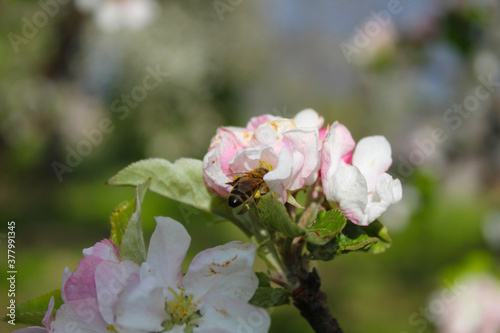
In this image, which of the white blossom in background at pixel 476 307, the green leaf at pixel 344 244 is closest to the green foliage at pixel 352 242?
the green leaf at pixel 344 244

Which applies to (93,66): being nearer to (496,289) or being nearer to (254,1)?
(254,1)

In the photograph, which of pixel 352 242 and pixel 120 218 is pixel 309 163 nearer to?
pixel 352 242

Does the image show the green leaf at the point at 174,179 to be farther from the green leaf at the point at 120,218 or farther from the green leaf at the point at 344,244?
the green leaf at the point at 344,244

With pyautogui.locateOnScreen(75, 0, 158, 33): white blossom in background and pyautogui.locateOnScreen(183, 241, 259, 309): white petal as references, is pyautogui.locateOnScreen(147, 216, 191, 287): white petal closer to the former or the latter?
pyautogui.locateOnScreen(183, 241, 259, 309): white petal

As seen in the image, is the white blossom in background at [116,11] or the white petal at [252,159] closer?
the white petal at [252,159]

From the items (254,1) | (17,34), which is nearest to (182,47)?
(17,34)

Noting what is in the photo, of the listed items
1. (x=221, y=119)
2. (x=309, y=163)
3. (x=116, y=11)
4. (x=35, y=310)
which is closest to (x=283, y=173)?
(x=309, y=163)
